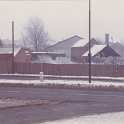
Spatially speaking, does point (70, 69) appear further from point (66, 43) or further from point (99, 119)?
A: point (66, 43)

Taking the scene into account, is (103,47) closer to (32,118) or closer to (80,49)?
(80,49)

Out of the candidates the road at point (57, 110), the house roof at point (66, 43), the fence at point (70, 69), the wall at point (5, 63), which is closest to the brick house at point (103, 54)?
the fence at point (70, 69)

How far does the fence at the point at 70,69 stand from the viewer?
193ft

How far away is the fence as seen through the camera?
58719 millimetres

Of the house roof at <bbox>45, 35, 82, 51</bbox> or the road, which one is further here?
the house roof at <bbox>45, 35, 82, 51</bbox>

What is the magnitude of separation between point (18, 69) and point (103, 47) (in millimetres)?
27328

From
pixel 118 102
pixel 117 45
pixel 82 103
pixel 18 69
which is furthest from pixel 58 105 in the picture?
pixel 117 45

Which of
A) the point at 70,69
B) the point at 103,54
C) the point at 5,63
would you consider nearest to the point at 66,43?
the point at 103,54

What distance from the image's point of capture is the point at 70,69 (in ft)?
203

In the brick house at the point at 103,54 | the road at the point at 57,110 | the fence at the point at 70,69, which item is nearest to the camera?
the road at the point at 57,110

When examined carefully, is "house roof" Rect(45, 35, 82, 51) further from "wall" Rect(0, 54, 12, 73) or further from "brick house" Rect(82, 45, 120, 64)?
"wall" Rect(0, 54, 12, 73)

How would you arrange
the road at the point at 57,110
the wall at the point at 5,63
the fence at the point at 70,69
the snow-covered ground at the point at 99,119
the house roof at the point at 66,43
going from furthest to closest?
the house roof at the point at 66,43, the wall at the point at 5,63, the fence at the point at 70,69, the road at the point at 57,110, the snow-covered ground at the point at 99,119

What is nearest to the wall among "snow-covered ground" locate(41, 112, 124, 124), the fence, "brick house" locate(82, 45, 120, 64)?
the fence

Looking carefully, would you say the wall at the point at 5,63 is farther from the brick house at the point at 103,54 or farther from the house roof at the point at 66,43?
the house roof at the point at 66,43
